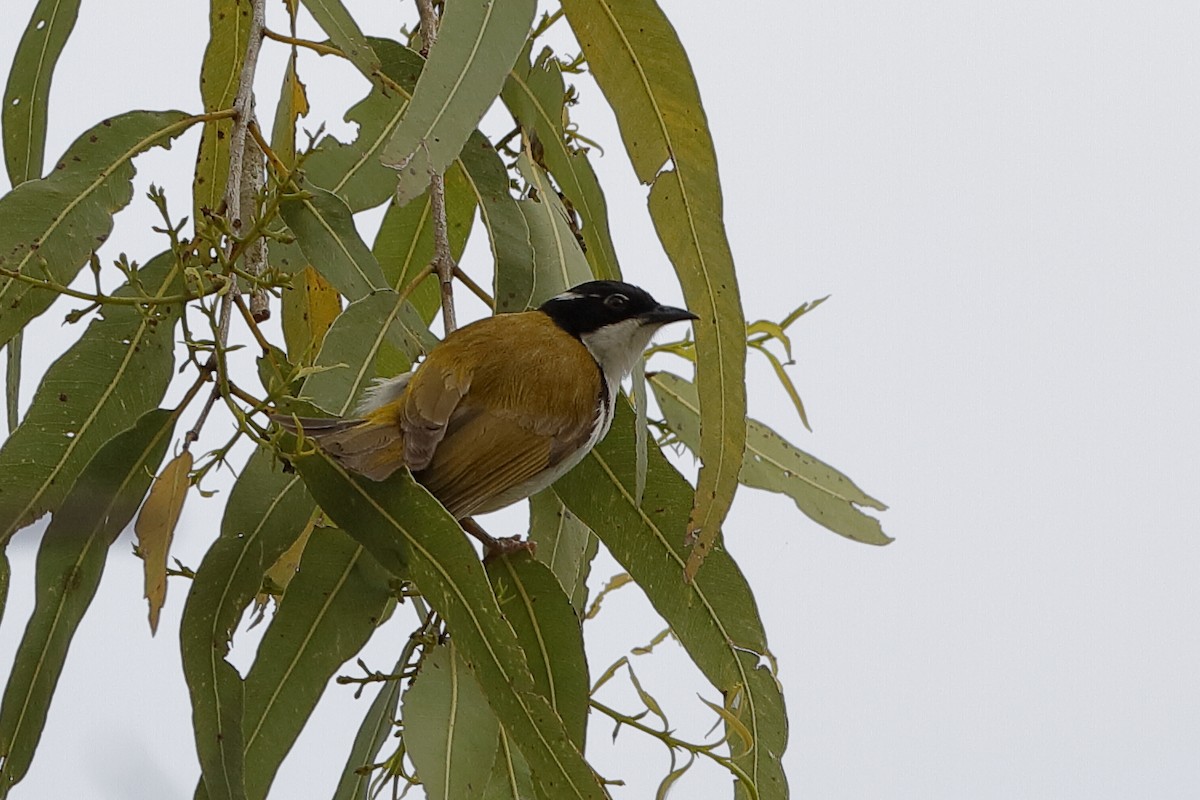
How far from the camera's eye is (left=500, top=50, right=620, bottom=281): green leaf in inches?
58.3

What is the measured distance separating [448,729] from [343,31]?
0.67 m

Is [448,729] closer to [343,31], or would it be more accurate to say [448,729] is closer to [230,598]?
[230,598]

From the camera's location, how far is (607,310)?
63.8 inches

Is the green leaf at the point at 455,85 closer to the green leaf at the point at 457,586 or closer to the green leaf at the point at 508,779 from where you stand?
the green leaf at the point at 457,586

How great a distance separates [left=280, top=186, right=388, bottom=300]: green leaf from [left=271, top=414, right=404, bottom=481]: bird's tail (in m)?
0.14

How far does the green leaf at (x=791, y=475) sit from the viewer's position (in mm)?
1778

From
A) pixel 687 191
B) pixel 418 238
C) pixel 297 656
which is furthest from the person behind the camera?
pixel 418 238

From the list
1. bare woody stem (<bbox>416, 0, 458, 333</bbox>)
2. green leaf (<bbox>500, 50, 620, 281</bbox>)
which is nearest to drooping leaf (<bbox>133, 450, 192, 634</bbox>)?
bare woody stem (<bbox>416, 0, 458, 333</bbox>)

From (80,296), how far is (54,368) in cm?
28

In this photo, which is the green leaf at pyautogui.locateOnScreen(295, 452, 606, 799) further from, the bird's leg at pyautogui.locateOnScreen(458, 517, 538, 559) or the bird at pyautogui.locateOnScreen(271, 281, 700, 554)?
the bird's leg at pyautogui.locateOnScreen(458, 517, 538, 559)

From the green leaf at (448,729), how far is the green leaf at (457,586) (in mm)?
94

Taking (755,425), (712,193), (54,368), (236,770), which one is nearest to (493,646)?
(236,770)

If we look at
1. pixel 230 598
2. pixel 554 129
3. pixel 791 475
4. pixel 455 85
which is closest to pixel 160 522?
pixel 230 598

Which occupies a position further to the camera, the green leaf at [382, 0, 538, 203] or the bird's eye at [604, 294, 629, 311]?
the bird's eye at [604, 294, 629, 311]
